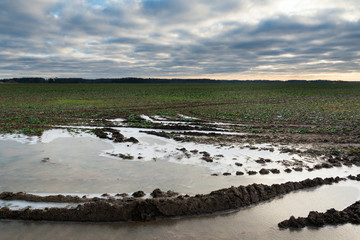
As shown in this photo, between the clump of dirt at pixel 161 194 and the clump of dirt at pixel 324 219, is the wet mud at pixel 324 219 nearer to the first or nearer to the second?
the clump of dirt at pixel 324 219

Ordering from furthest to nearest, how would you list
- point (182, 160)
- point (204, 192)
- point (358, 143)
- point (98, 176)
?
point (358, 143), point (182, 160), point (98, 176), point (204, 192)

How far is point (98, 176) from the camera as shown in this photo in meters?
6.90

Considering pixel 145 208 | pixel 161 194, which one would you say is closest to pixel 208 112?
pixel 161 194

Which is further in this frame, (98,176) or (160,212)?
(98,176)

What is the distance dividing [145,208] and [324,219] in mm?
3558

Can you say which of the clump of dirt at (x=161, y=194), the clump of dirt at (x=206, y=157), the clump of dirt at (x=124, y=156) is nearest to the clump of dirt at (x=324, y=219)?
the clump of dirt at (x=161, y=194)

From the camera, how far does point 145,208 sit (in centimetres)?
496

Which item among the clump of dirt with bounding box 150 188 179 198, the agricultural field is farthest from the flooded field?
the agricultural field

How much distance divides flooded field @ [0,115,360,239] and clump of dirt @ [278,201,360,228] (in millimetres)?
129

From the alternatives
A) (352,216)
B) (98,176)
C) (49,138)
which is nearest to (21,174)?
(98,176)

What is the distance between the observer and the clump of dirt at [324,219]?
470 cm

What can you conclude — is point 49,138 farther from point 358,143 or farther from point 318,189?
point 358,143

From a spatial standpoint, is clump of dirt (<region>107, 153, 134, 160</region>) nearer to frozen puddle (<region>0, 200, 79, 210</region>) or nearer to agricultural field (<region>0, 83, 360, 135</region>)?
frozen puddle (<region>0, 200, 79, 210</region>)

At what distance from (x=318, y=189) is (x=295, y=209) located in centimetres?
134
